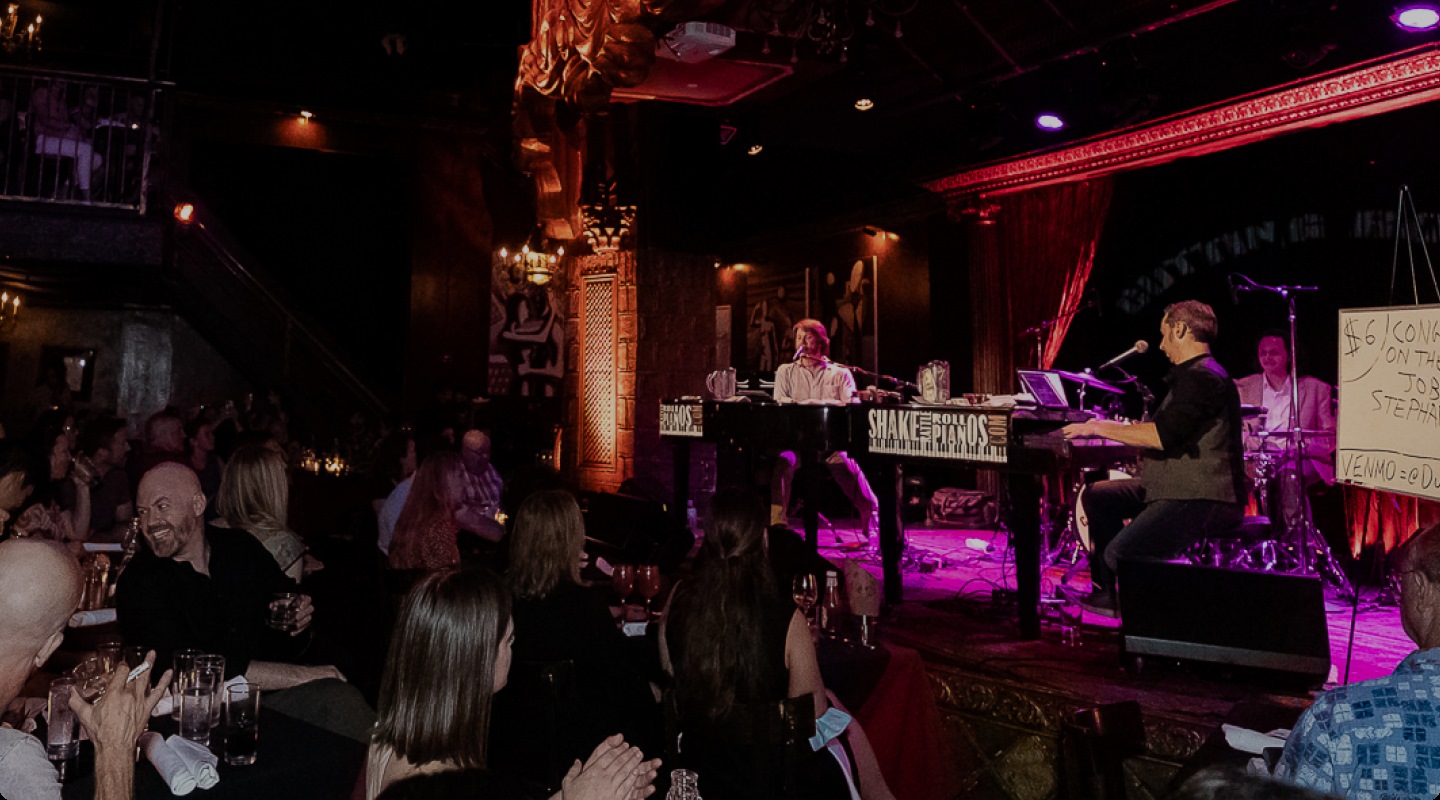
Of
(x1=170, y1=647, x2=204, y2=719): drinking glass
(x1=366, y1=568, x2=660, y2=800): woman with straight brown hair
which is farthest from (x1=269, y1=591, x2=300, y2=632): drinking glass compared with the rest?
(x1=366, y1=568, x2=660, y2=800): woman with straight brown hair

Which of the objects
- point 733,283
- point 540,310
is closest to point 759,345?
point 733,283

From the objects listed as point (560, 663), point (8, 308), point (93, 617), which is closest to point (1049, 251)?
point (560, 663)

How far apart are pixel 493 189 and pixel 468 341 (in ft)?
7.57

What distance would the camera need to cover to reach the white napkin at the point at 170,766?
2117mm

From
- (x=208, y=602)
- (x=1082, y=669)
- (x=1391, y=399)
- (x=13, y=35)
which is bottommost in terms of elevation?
(x=1082, y=669)

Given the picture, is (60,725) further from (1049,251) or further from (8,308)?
(8,308)

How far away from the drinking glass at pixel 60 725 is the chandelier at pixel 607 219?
33.9ft

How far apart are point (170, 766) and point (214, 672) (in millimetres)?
265

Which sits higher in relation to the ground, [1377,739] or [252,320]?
[252,320]

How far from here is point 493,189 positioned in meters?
14.5

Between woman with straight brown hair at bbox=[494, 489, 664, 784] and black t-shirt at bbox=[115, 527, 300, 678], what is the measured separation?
844 millimetres

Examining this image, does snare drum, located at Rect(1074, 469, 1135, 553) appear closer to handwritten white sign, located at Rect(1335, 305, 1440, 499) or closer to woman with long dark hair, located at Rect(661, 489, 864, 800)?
handwritten white sign, located at Rect(1335, 305, 1440, 499)

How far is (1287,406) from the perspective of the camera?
298 inches

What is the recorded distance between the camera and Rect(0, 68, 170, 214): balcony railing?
9.66 metres
